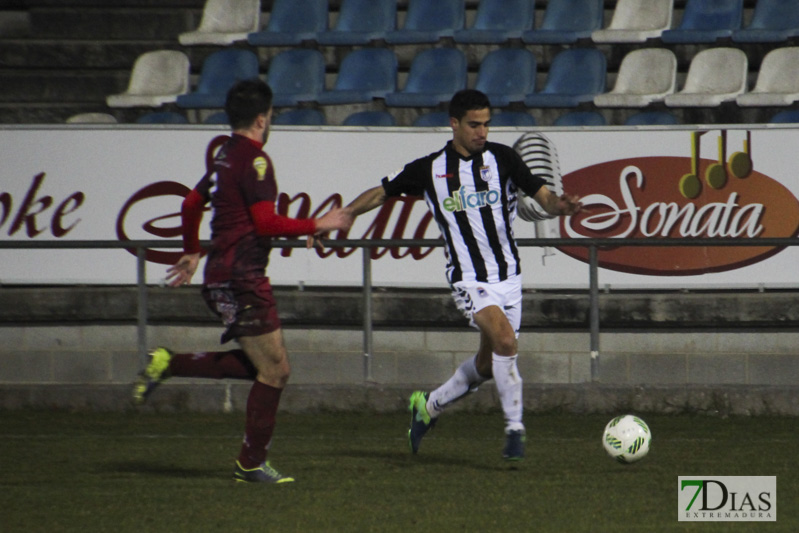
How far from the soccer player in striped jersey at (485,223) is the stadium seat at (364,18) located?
8.76 meters

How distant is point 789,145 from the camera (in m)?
11.1

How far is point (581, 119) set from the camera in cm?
1324

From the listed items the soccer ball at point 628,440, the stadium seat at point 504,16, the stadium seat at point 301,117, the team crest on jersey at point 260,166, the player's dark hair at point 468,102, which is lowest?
the soccer ball at point 628,440

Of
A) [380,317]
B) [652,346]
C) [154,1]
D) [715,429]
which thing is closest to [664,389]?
[715,429]

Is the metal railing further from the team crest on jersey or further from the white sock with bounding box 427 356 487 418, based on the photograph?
the team crest on jersey

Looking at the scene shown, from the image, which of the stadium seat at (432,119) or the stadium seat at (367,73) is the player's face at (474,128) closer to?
the stadium seat at (432,119)

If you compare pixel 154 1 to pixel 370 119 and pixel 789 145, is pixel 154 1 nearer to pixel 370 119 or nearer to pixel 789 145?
pixel 370 119

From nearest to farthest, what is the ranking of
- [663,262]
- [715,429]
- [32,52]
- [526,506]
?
[526,506], [715,429], [663,262], [32,52]

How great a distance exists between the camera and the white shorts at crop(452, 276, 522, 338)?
21.8 ft

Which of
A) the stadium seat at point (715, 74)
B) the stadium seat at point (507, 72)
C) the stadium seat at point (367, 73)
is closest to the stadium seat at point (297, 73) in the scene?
the stadium seat at point (367, 73)

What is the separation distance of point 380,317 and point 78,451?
4.06 m

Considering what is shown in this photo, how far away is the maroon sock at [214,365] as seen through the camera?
602 cm

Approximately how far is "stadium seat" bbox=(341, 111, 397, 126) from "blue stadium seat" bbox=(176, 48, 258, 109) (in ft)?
5.35

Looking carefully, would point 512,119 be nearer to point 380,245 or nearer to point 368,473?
point 380,245
